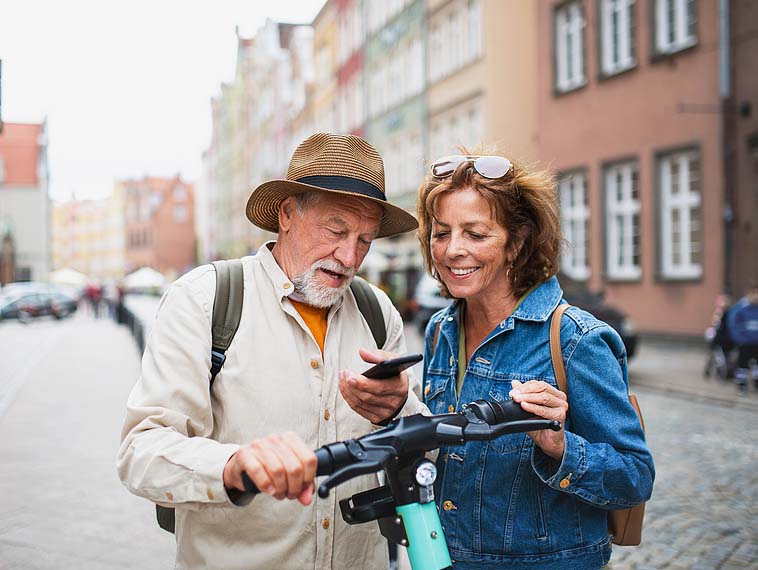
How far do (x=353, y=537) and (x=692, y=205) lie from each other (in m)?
16.6

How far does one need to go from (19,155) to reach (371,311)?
Answer: 74133 millimetres

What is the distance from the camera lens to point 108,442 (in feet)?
29.3

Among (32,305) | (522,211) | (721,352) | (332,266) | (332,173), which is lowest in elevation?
(32,305)

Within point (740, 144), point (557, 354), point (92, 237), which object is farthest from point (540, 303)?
point (92, 237)

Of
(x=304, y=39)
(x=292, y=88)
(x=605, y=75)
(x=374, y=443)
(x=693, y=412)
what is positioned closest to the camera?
(x=374, y=443)

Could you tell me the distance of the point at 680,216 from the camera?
17.9m

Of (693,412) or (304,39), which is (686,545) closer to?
(693,412)

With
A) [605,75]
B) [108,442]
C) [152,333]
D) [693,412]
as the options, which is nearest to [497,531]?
[152,333]

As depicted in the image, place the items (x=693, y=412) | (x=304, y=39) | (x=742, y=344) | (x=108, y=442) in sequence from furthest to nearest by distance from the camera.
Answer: (x=304, y=39)
(x=742, y=344)
(x=693, y=412)
(x=108, y=442)

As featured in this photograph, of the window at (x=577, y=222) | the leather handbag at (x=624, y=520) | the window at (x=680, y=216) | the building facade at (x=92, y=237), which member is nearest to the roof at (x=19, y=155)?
the building facade at (x=92, y=237)

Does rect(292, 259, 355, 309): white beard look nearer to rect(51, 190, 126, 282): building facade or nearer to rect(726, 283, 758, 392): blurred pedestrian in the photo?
rect(726, 283, 758, 392): blurred pedestrian

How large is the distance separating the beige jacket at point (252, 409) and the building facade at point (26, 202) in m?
68.2

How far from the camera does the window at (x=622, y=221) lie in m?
19.4

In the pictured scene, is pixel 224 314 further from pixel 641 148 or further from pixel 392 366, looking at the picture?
pixel 641 148
